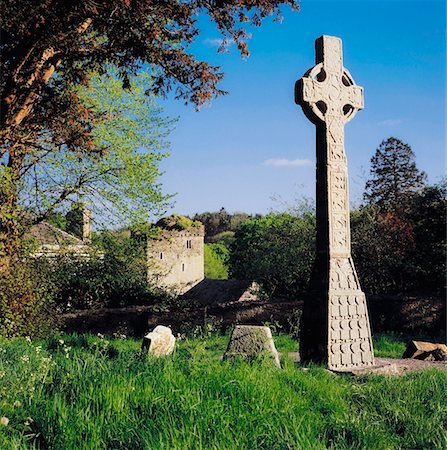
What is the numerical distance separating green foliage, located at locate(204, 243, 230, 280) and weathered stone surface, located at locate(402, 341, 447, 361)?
34.5m

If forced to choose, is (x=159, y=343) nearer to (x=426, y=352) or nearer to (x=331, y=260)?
(x=331, y=260)

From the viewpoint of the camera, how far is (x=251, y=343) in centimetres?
664

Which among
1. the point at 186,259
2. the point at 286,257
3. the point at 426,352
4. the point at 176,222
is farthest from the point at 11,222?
the point at 186,259

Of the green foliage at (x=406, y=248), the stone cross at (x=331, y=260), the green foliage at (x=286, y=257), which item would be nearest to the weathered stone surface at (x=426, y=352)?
the stone cross at (x=331, y=260)

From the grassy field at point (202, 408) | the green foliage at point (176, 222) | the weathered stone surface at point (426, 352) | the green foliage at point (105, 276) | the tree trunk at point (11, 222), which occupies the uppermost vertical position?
the green foliage at point (176, 222)

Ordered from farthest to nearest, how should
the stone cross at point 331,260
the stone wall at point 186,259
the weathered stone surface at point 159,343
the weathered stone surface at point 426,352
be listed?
the stone wall at point 186,259, the weathered stone surface at point 426,352, the stone cross at point 331,260, the weathered stone surface at point 159,343

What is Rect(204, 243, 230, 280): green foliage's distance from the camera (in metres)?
45.1

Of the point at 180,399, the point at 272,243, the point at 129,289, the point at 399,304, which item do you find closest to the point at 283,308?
the point at 399,304

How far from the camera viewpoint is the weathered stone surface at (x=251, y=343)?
256 inches

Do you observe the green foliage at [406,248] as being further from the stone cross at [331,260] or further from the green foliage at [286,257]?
the stone cross at [331,260]

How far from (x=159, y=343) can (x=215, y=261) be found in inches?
1560

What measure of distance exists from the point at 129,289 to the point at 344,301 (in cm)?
850

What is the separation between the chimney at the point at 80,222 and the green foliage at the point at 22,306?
325 cm

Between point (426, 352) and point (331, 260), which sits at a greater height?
point (331, 260)
